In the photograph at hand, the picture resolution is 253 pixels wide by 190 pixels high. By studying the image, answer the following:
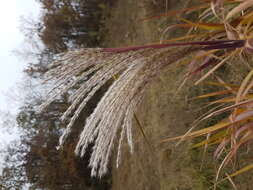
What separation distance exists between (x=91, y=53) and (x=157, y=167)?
2493mm

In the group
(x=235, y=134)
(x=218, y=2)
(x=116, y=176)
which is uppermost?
(x=218, y=2)

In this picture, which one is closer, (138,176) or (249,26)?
(249,26)

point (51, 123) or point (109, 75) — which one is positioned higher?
point (109, 75)

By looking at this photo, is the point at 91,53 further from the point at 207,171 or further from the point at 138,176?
the point at 138,176

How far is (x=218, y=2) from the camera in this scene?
96 cm

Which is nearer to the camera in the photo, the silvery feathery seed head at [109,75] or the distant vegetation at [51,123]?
the silvery feathery seed head at [109,75]

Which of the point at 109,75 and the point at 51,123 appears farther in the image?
the point at 51,123

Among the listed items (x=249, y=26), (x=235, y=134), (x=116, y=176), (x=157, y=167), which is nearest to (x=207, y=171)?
(x=157, y=167)

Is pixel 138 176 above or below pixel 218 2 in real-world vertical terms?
below

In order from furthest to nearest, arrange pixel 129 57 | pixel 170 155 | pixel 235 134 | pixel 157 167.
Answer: pixel 157 167
pixel 170 155
pixel 235 134
pixel 129 57

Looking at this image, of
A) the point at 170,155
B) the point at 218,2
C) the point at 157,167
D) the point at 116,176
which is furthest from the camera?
the point at 116,176

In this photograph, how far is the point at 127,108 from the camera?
86 centimetres

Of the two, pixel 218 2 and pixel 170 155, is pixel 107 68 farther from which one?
pixel 170 155

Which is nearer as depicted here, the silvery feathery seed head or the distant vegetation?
the silvery feathery seed head
